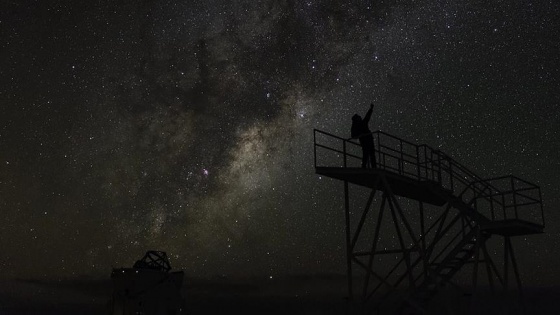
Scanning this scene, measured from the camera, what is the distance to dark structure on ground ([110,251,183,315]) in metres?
25.2

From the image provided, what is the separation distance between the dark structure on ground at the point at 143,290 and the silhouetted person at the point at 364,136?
11530mm

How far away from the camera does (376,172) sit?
19312 millimetres

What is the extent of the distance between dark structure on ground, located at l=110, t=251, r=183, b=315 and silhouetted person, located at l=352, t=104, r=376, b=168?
454 inches

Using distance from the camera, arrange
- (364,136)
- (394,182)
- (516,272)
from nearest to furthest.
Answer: (394,182), (364,136), (516,272)

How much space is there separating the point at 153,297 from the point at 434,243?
12.8 meters

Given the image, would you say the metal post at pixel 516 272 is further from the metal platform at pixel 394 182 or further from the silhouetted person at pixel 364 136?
the silhouetted person at pixel 364 136

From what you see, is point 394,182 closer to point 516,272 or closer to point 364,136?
point 364,136

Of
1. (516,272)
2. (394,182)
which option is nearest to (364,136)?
(394,182)

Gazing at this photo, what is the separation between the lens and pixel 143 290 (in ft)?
83.1

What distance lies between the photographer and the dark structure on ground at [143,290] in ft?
82.7

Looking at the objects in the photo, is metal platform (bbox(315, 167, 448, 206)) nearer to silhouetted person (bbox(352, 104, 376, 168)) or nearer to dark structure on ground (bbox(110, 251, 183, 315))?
silhouetted person (bbox(352, 104, 376, 168))

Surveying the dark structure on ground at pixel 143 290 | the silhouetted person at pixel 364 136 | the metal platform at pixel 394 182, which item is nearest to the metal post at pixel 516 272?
the metal platform at pixel 394 182

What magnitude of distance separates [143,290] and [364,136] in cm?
1251

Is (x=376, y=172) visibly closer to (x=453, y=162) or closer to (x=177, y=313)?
(x=453, y=162)
